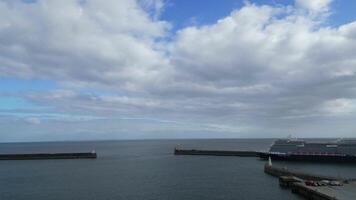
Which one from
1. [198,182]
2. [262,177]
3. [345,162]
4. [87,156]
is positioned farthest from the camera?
[87,156]

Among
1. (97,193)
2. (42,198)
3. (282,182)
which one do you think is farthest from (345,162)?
(42,198)

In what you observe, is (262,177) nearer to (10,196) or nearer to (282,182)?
(282,182)

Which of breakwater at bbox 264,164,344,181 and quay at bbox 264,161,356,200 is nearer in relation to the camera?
quay at bbox 264,161,356,200

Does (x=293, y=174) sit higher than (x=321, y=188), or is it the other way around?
(x=293, y=174)

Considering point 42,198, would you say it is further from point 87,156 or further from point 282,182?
point 87,156

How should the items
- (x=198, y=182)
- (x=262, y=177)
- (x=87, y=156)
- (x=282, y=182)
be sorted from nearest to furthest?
(x=282, y=182) < (x=198, y=182) < (x=262, y=177) < (x=87, y=156)

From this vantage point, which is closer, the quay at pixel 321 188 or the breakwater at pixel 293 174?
the quay at pixel 321 188

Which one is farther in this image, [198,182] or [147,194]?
[198,182]

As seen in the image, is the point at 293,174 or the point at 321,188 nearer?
the point at 321,188

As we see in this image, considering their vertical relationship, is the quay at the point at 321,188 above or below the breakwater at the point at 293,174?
below

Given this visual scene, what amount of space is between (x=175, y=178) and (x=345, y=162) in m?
59.4

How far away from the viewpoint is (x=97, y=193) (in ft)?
223

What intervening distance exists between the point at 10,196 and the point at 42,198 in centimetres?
705

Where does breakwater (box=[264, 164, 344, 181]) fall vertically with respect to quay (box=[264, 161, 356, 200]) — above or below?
above
